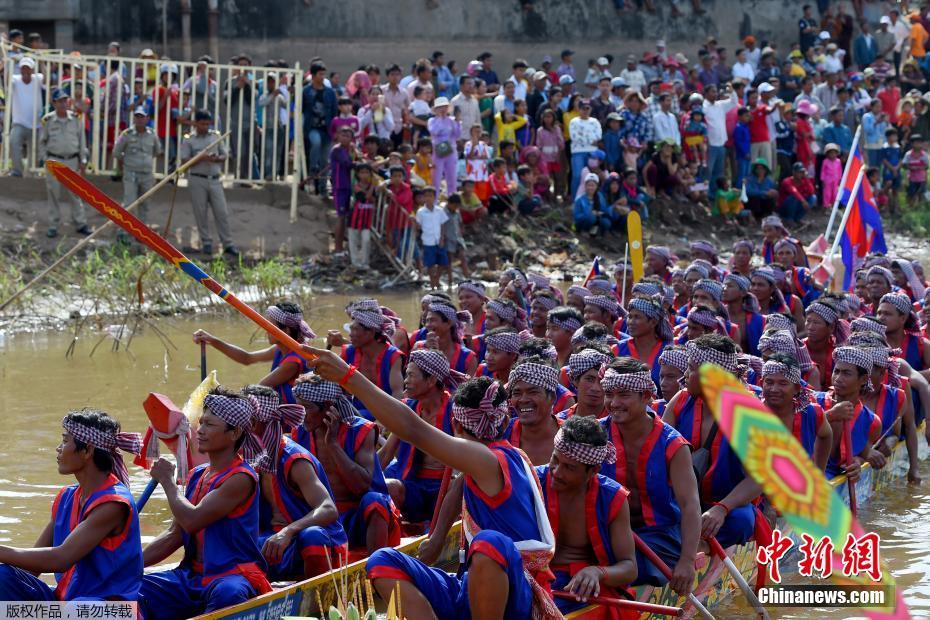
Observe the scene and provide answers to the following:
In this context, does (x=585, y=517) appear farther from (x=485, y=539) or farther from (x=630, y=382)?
(x=485, y=539)

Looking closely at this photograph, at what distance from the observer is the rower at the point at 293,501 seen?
6.29m

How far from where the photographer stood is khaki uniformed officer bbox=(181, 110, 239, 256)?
15289mm

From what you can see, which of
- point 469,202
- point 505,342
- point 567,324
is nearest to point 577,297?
point 567,324

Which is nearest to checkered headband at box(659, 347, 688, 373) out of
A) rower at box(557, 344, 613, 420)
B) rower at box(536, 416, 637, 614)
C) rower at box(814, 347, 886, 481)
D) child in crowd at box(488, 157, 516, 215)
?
rower at box(557, 344, 613, 420)

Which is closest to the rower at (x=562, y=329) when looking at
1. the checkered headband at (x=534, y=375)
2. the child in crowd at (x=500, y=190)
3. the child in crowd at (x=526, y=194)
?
the checkered headband at (x=534, y=375)

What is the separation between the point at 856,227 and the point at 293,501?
868 cm

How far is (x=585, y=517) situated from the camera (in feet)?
19.4

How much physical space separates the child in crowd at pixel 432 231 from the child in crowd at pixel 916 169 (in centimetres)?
967

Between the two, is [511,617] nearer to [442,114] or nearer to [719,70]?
[442,114]

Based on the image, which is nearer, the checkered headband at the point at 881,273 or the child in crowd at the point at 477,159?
the checkered headband at the point at 881,273

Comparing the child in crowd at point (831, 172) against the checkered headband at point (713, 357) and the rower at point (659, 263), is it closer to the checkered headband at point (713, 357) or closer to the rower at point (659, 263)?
the rower at point (659, 263)

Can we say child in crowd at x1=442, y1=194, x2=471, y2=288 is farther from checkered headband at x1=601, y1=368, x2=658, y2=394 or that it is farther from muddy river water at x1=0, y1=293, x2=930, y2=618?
checkered headband at x1=601, y1=368, x2=658, y2=394

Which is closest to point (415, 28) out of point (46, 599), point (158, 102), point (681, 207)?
point (681, 207)

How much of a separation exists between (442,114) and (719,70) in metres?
7.05
